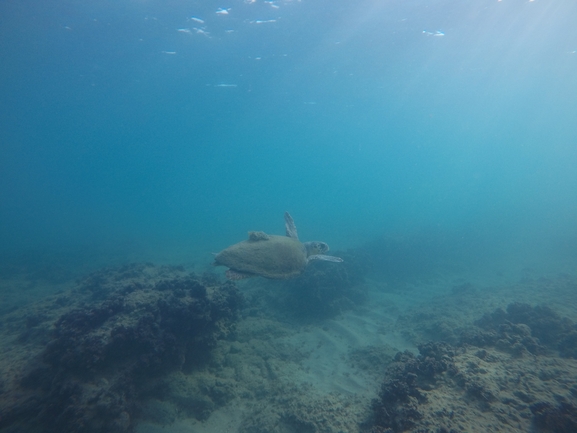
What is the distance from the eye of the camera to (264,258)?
6.64 meters

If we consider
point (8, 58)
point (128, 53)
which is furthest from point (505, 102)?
point (8, 58)

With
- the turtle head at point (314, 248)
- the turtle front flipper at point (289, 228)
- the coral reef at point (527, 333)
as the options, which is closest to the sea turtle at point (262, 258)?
the turtle head at point (314, 248)

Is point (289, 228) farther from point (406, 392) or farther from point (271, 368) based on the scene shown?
point (406, 392)

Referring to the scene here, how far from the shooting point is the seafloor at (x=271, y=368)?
361 cm

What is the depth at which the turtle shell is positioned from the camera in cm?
643

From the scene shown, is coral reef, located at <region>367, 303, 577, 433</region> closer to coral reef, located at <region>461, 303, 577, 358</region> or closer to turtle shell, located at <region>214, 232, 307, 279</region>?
coral reef, located at <region>461, 303, 577, 358</region>

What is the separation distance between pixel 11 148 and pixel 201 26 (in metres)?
84.4

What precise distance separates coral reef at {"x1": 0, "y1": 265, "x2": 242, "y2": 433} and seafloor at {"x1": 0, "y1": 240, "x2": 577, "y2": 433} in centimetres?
2

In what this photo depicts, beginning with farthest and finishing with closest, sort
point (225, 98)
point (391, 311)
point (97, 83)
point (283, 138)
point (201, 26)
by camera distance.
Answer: point (283, 138) < point (225, 98) < point (97, 83) < point (201, 26) < point (391, 311)

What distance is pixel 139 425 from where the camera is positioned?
4.89 meters

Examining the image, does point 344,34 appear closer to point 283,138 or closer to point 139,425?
point 139,425

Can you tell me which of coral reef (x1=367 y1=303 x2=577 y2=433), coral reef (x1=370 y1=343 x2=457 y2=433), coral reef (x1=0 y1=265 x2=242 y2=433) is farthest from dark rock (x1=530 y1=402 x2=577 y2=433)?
coral reef (x1=0 y1=265 x2=242 y2=433)

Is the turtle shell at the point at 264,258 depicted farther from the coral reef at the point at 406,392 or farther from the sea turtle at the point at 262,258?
the coral reef at the point at 406,392

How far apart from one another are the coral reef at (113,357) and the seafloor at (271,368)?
0.02 metres
